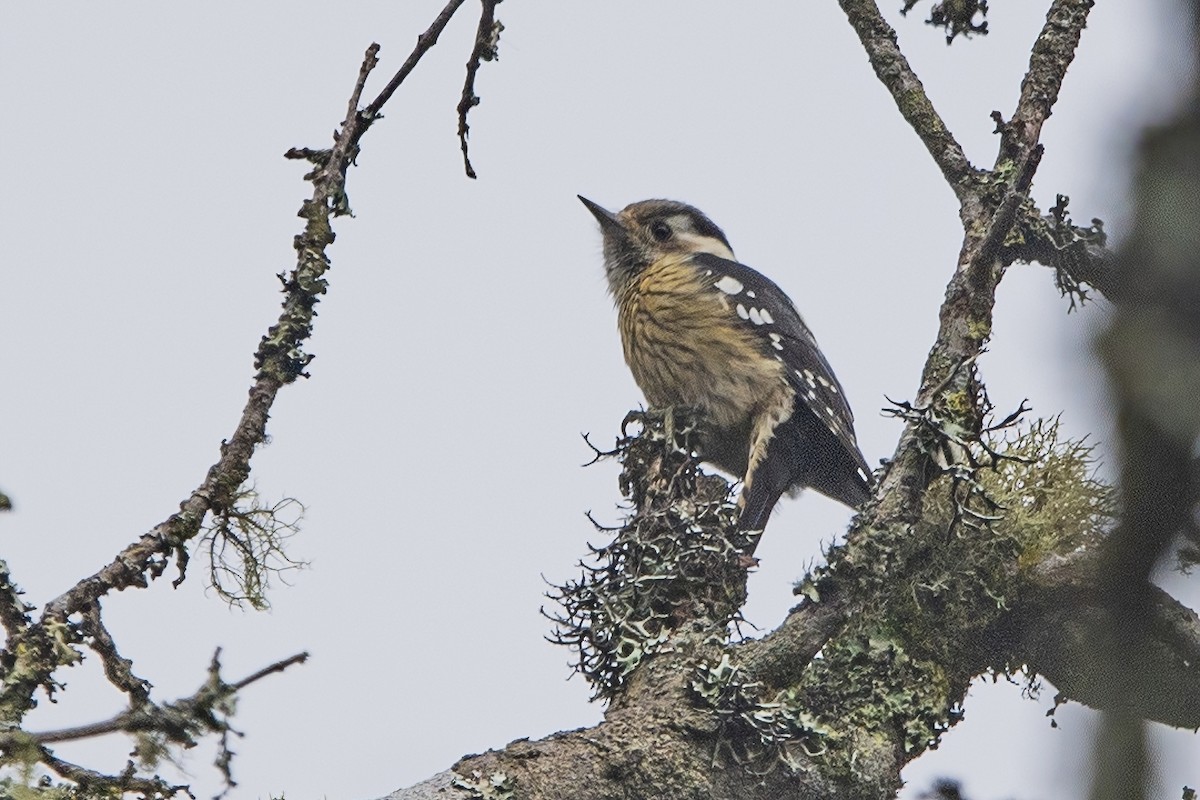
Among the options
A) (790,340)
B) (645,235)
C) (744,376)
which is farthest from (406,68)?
(645,235)

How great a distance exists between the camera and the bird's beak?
5344mm

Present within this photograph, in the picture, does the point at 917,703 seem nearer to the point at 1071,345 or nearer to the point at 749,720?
the point at 749,720

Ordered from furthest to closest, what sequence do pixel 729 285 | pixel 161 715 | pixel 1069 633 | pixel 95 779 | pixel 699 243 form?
pixel 699 243 → pixel 729 285 → pixel 1069 633 → pixel 95 779 → pixel 161 715

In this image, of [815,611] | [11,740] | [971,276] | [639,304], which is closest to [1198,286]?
[11,740]

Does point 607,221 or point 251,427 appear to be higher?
point 607,221

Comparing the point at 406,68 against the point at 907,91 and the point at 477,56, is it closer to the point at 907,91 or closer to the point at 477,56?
the point at 477,56

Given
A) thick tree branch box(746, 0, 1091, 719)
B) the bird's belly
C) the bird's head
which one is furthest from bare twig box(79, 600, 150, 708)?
the bird's head

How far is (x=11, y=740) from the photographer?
1244 millimetres

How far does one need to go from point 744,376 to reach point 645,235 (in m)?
1.17

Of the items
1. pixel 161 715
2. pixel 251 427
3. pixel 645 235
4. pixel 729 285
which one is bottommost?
pixel 161 715

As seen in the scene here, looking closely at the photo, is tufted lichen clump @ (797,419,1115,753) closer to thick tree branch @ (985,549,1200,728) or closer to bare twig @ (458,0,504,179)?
thick tree branch @ (985,549,1200,728)

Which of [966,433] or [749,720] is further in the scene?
[966,433]

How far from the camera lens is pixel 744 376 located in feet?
14.3

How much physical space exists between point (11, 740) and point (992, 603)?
198 cm
